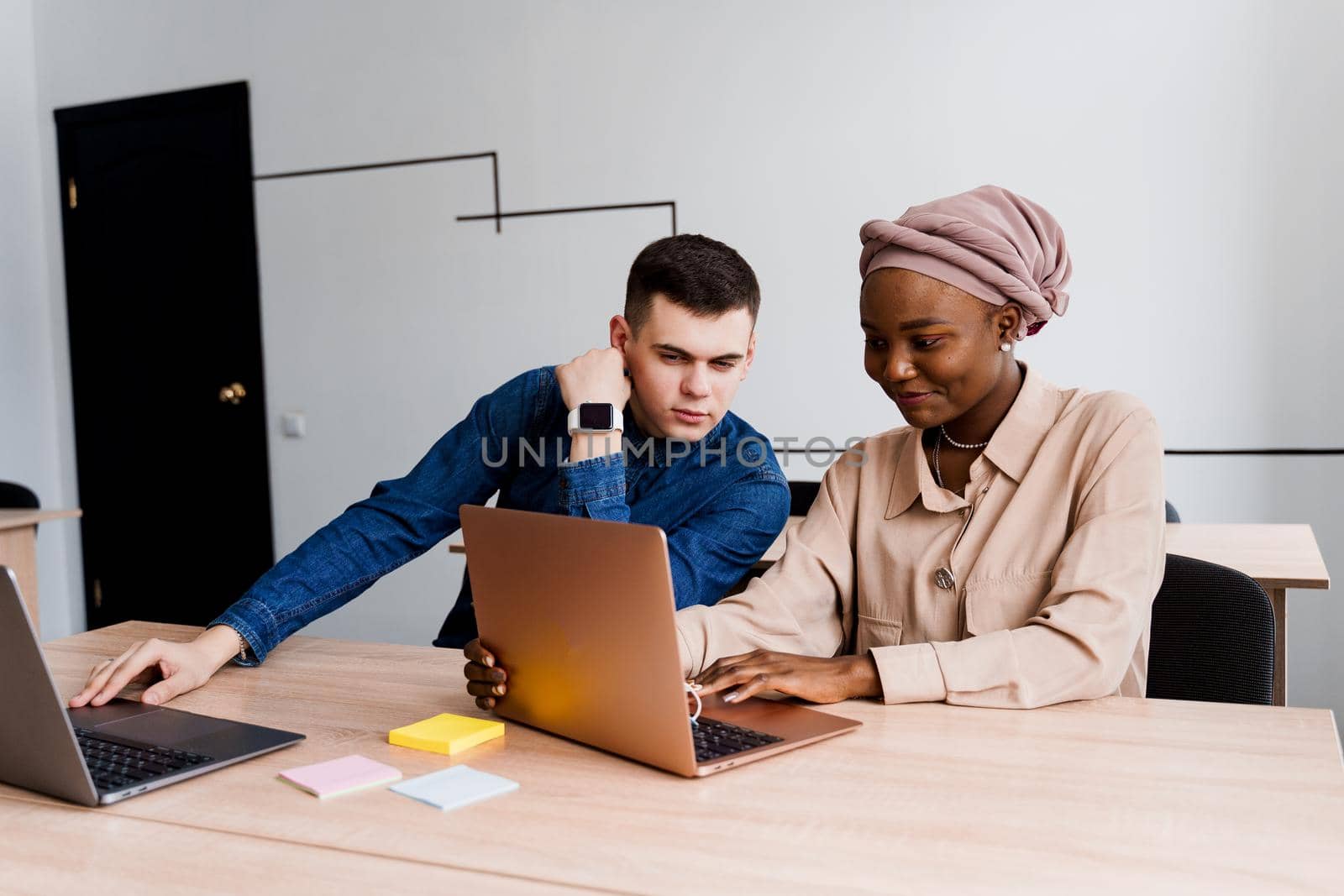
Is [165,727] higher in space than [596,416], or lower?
lower

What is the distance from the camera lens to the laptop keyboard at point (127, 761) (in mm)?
1084

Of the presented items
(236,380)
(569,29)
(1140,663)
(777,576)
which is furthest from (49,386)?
(1140,663)

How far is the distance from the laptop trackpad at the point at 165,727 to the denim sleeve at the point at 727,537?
2.11 feet

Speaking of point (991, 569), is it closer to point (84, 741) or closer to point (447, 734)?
point (447, 734)

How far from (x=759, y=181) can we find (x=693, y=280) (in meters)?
2.20

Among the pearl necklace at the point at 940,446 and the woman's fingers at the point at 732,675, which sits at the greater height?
the pearl necklace at the point at 940,446

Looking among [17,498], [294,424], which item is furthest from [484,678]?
[294,424]

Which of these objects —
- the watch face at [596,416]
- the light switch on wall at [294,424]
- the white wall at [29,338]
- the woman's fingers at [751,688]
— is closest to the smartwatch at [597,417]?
the watch face at [596,416]

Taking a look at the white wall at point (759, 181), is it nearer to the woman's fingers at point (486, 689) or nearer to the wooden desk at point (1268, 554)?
the wooden desk at point (1268, 554)

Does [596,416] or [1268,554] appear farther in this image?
[1268,554]

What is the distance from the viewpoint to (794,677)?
50.3 inches

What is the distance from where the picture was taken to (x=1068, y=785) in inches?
40.0

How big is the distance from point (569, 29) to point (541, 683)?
3.32 metres

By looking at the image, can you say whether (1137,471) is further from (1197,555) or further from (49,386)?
(49,386)
